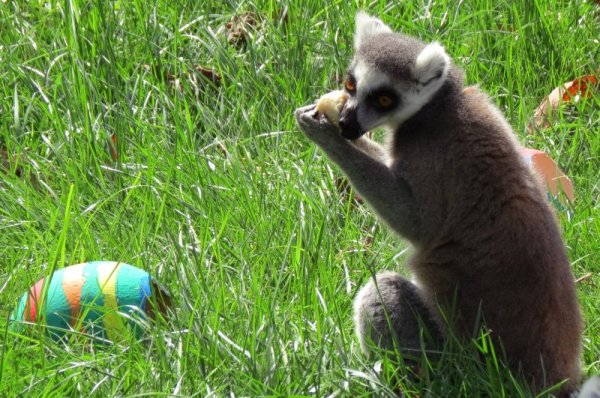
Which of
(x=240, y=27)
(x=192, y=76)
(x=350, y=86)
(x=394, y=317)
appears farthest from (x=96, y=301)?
(x=240, y=27)

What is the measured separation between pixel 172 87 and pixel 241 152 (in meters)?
0.70

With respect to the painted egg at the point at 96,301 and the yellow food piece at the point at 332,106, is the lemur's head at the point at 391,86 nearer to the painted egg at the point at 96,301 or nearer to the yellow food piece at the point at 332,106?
the yellow food piece at the point at 332,106

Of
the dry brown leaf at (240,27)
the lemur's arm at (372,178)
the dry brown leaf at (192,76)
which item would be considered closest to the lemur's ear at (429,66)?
the lemur's arm at (372,178)

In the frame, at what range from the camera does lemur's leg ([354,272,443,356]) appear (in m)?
4.07

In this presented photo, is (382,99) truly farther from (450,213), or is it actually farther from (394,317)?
(394,317)

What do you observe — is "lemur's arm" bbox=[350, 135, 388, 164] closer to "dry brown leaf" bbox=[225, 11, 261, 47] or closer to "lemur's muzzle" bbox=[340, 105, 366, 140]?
"lemur's muzzle" bbox=[340, 105, 366, 140]

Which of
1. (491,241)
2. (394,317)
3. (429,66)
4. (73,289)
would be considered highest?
(429,66)

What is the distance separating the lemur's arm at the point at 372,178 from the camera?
13.9ft

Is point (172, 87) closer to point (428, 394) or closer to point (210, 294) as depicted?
point (210, 294)

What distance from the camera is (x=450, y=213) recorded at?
4.12 m

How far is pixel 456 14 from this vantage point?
6.34 metres

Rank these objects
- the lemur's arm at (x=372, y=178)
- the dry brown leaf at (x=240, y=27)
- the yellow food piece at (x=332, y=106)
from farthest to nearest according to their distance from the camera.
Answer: the dry brown leaf at (x=240, y=27) → the yellow food piece at (x=332, y=106) → the lemur's arm at (x=372, y=178)

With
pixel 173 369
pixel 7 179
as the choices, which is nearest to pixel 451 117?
pixel 173 369

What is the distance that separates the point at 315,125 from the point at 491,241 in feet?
2.99
